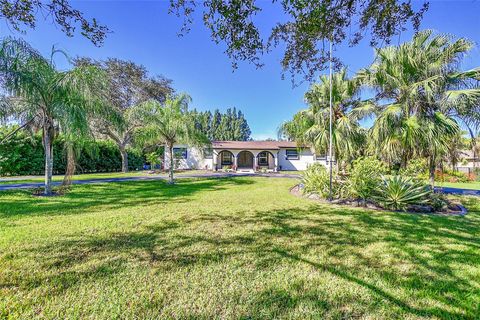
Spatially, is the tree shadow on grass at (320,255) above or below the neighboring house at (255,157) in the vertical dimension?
below

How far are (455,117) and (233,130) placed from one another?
46709 millimetres

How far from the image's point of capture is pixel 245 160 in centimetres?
3338

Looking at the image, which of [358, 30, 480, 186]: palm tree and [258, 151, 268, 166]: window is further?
[258, 151, 268, 166]: window

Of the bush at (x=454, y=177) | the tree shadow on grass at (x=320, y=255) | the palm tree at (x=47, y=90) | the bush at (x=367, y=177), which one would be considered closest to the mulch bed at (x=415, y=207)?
the bush at (x=367, y=177)

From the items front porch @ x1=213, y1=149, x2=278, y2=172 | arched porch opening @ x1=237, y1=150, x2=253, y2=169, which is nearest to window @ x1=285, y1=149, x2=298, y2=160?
front porch @ x1=213, y1=149, x2=278, y2=172

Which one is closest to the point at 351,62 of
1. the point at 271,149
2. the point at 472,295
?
the point at 472,295

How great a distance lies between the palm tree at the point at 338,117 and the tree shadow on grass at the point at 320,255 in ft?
17.7

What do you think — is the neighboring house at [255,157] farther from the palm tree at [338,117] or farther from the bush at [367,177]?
the bush at [367,177]

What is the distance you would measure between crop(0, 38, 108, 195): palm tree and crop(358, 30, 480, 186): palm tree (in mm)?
11580

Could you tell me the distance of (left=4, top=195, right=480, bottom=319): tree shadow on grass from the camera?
268cm

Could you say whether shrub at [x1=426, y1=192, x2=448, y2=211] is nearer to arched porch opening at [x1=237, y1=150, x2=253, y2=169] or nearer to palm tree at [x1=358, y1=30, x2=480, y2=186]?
palm tree at [x1=358, y1=30, x2=480, y2=186]

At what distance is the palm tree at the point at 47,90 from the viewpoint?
7195mm

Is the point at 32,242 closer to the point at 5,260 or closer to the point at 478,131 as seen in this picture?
the point at 5,260

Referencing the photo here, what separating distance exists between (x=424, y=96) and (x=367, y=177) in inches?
147
